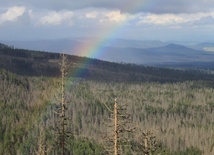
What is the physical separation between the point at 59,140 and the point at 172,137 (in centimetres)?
15791

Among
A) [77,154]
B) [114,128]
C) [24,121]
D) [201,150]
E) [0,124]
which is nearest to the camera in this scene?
[114,128]

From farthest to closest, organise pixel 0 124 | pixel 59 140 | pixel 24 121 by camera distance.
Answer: pixel 24 121 → pixel 0 124 → pixel 59 140

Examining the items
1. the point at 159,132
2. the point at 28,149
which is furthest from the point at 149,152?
the point at 159,132

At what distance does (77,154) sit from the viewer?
142250 mm

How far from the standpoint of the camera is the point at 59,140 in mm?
23938

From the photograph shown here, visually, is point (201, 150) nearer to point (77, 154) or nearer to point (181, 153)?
point (181, 153)

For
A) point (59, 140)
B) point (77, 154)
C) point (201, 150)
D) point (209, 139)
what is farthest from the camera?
point (209, 139)

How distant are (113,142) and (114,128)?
813 millimetres

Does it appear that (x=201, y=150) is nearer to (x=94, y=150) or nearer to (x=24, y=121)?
(x=94, y=150)

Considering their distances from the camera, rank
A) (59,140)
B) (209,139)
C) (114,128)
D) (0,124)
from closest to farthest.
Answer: (114,128) → (59,140) → (209,139) → (0,124)

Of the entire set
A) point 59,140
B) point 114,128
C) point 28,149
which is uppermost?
point 114,128

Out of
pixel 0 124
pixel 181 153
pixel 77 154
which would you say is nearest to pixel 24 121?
pixel 0 124

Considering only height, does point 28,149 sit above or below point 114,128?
below

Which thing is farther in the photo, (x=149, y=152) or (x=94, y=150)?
(x=94, y=150)
